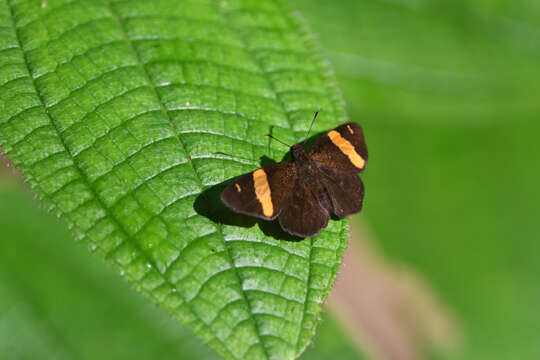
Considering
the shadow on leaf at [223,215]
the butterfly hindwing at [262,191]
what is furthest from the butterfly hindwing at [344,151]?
the shadow on leaf at [223,215]

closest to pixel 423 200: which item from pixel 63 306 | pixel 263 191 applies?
pixel 263 191

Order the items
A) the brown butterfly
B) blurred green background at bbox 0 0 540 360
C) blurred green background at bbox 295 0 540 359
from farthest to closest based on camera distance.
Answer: blurred green background at bbox 295 0 540 359
blurred green background at bbox 0 0 540 360
the brown butterfly

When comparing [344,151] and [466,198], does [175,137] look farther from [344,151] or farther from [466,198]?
[466,198]

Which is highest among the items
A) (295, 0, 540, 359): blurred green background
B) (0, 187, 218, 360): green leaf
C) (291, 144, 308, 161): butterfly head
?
(291, 144, 308, 161): butterfly head

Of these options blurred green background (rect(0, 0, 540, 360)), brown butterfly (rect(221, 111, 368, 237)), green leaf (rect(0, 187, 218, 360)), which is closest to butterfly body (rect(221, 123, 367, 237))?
brown butterfly (rect(221, 111, 368, 237))

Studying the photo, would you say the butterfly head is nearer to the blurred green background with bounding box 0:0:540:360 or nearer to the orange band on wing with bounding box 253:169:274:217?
the orange band on wing with bounding box 253:169:274:217

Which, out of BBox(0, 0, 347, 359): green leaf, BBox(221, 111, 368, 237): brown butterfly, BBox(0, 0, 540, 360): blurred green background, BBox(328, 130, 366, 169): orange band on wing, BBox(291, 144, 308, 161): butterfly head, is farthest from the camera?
BBox(0, 0, 540, 360): blurred green background

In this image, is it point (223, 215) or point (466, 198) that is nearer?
point (223, 215)
